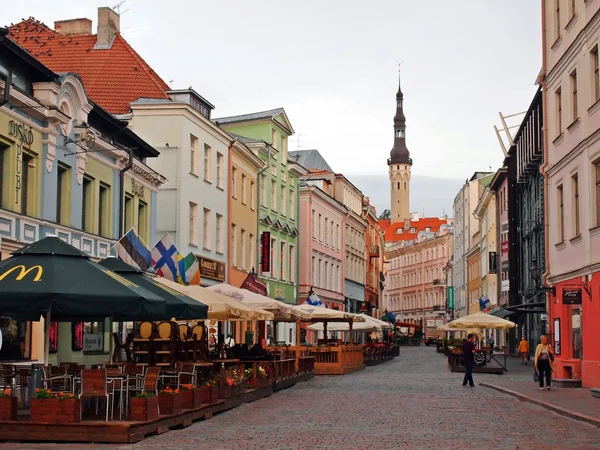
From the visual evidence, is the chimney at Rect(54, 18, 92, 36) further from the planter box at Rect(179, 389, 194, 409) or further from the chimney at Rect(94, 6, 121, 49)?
the planter box at Rect(179, 389, 194, 409)

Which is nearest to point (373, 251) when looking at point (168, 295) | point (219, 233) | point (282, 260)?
point (282, 260)

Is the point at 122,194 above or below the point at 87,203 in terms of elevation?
above

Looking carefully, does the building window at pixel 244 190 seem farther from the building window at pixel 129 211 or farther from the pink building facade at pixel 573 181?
the pink building facade at pixel 573 181

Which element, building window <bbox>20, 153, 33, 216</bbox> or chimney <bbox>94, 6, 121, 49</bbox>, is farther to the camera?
chimney <bbox>94, 6, 121, 49</bbox>

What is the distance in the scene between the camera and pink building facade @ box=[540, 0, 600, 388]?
25.0m

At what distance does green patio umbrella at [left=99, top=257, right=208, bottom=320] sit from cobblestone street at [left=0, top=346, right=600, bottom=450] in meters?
1.89

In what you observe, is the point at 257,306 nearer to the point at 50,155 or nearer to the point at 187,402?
the point at 50,155

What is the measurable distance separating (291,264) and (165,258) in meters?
33.8

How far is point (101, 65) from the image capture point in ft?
131

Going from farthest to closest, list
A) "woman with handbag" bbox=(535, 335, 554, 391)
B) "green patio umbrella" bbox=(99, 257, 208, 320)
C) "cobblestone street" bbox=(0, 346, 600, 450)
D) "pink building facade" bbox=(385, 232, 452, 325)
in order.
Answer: "pink building facade" bbox=(385, 232, 452, 325) < "woman with handbag" bbox=(535, 335, 554, 391) < "green patio umbrella" bbox=(99, 257, 208, 320) < "cobblestone street" bbox=(0, 346, 600, 450)

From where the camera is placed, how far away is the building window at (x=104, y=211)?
2914 cm

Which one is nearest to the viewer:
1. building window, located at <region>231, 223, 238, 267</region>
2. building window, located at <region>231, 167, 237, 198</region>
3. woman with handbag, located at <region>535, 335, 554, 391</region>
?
woman with handbag, located at <region>535, 335, 554, 391</region>

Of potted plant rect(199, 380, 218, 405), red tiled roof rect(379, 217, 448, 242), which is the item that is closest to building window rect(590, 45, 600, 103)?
potted plant rect(199, 380, 218, 405)

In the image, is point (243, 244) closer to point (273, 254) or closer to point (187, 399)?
point (273, 254)
